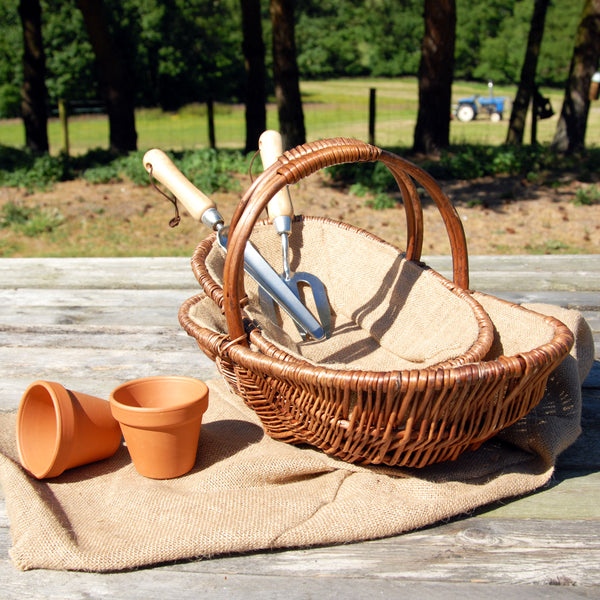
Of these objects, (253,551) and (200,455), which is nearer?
(253,551)

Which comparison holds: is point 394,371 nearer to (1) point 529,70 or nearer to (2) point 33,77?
(2) point 33,77

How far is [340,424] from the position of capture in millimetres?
1379

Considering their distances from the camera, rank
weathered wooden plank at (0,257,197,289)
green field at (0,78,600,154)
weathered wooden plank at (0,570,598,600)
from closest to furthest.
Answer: weathered wooden plank at (0,570,598,600) < weathered wooden plank at (0,257,197,289) < green field at (0,78,600,154)

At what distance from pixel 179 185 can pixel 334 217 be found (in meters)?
4.41

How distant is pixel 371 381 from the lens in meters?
1.27

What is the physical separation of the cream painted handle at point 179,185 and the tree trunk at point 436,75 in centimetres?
575

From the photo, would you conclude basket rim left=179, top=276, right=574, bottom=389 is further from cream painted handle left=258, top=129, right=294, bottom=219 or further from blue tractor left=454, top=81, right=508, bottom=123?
blue tractor left=454, top=81, right=508, bottom=123

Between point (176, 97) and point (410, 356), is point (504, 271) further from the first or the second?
point (176, 97)

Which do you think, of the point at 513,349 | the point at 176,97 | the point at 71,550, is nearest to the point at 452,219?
the point at 513,349

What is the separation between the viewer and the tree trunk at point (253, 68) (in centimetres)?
749

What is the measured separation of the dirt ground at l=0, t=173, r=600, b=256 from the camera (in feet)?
19.0

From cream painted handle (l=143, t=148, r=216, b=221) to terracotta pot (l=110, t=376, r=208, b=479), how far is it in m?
0.48

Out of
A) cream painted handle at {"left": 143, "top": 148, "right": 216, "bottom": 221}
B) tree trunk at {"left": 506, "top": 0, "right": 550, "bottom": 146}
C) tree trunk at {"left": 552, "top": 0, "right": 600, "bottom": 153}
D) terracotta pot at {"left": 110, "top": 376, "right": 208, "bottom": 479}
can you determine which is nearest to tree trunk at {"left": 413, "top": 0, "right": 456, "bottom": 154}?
tree trunk at {"left": 552, "top": 0, "right": 600, "bottom": 153}

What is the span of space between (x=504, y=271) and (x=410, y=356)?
1252 millimetres
